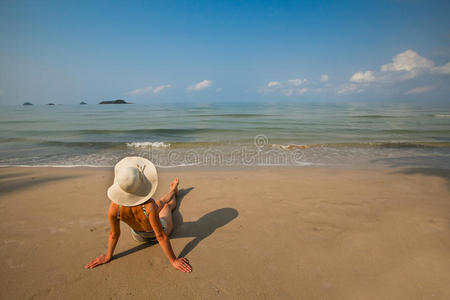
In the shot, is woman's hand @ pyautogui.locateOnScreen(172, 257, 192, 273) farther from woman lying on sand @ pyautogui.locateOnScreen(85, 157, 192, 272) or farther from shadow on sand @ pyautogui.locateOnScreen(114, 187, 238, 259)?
shadow on sand @ pyautogui.locateOnScreen(114, 187, 238, 259)

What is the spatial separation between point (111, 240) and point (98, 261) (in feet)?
1.06

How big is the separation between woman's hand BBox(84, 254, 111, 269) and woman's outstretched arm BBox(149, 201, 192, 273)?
2.60ft

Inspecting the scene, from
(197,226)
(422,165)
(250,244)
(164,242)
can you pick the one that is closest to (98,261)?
(164,242)

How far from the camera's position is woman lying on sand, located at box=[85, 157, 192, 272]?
7.09 feet

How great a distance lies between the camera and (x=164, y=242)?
245 centimetres

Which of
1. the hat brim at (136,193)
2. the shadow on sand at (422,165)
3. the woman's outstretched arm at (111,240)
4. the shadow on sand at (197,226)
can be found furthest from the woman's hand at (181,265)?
the shadow on sand at (422,165)

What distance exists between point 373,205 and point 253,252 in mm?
2594

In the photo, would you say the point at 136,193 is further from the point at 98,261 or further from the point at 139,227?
the point at 98,261

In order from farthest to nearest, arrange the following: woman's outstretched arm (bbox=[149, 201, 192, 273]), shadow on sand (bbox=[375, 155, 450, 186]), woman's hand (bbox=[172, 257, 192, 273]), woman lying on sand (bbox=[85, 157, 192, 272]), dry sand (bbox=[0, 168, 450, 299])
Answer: shadow on sand (bbox=[375, 155, 450, 186]) → woman's hand (bbox=[172, 257, 192, 273]) → woman's outstretched arm (bbox=[149, 201, 192, 273]) → dry sand (bbox=[0, 168, 450, 299]) → woman lying on sand (bbox=[85, 157, 192, 272])

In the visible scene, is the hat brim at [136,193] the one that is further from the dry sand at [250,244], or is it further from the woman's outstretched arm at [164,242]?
the dry sand at [250,244]

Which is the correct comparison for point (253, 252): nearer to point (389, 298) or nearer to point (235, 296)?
point (235, 296)

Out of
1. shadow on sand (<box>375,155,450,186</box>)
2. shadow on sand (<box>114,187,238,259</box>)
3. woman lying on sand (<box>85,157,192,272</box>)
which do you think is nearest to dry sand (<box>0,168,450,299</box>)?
shadow on sand (<box>114,187,238,259</box>)

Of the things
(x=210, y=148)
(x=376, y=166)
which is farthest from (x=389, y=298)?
(x=210, y=148)

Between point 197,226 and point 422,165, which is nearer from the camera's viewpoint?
point 197,226
